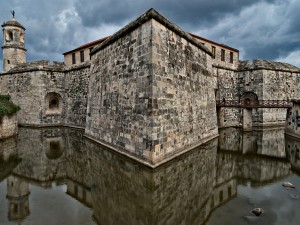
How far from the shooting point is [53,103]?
18344mm

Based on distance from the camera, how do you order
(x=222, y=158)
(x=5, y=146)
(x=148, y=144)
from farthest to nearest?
(x=5, y=146) < (x=222, y=158) < (x=148, y=144)

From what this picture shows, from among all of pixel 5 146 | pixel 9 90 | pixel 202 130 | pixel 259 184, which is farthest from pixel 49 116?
pixel 259 184

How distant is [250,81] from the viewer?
18219mm

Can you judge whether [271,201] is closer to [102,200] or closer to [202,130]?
[102,200]

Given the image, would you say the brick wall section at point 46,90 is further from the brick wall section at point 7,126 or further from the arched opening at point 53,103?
the brick wall section at point 7,126

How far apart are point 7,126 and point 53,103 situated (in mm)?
6817

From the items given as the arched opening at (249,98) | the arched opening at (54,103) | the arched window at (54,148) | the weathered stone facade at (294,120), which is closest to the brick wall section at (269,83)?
the arched opening at (249,98)

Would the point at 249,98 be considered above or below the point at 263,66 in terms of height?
below

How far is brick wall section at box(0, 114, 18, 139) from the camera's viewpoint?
37.0 ft

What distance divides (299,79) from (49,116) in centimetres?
2264

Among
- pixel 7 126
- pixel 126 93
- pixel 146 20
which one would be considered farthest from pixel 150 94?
pixel 7 126

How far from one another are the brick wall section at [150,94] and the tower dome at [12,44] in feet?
38.2

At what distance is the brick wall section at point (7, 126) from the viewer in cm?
1127

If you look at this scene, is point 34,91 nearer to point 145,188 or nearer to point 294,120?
point 145,188
